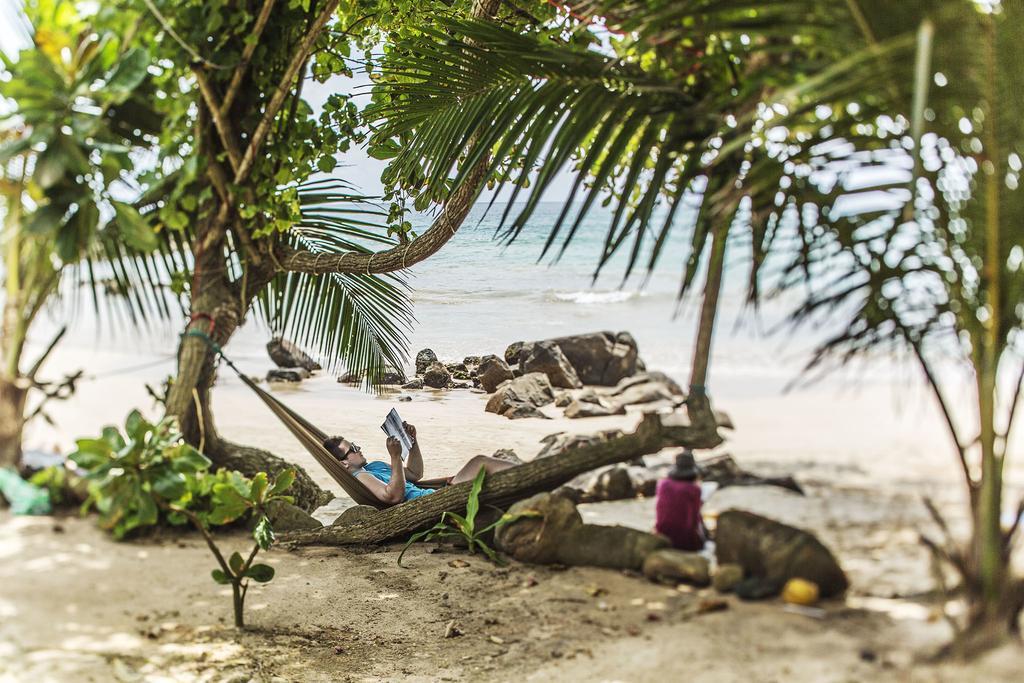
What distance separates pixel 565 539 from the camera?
1.44m

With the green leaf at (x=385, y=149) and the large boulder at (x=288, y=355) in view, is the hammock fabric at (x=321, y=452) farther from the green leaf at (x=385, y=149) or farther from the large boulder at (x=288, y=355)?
the green leaf at (x=385, y=149)

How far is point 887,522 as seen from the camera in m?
0.98

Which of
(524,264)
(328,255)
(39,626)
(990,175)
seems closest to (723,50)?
(990,175)

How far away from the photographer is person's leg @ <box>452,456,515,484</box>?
1553 millimetres

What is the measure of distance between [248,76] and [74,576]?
4.37ft

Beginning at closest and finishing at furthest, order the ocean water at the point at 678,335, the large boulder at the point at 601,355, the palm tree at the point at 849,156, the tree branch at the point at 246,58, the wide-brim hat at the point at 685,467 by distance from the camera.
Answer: the palm tree at the point at 849,156 → the ocean water at the point at 678,335 → the wide-brim hat at the point at 685,467 → the large boulder at the point at 601,355 → the tree branch at the point at 246,58

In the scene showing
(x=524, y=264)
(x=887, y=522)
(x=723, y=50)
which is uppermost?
(x=723, y=50)

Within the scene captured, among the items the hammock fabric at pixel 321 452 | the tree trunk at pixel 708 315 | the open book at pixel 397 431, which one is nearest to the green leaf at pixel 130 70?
the hammock fabric at pixel 321 452

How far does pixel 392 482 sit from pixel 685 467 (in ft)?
2.27

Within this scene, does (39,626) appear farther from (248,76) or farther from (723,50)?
(723,50)

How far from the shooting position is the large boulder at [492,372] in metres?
1.52

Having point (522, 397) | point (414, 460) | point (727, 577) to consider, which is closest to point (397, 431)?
point (414, 460)

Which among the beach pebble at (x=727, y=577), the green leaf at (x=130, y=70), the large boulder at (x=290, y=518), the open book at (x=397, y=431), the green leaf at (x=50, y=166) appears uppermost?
the green leaf at (x=130, y=70)

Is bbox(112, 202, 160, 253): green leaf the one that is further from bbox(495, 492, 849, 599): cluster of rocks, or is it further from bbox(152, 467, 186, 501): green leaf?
bbox(495, 492, 849, 599): cluster of rocks
